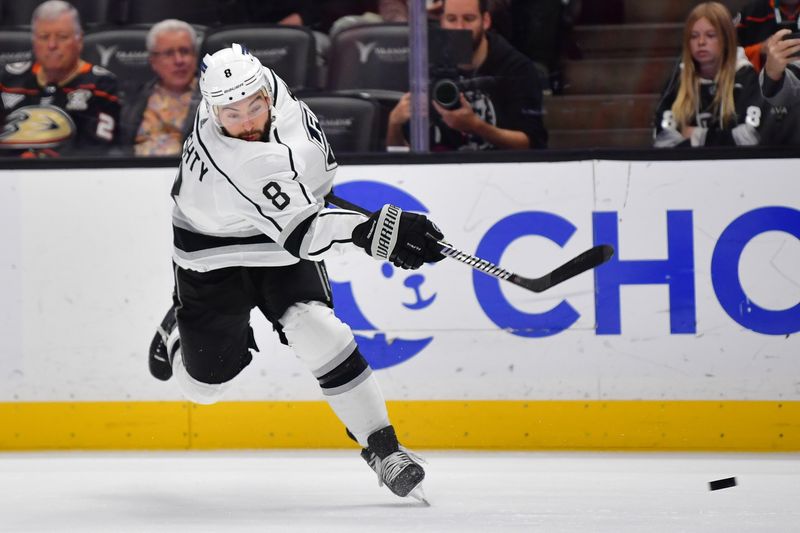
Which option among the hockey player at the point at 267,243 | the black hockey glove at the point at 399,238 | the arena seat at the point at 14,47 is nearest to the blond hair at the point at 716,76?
the hockey player at the point at 267,243

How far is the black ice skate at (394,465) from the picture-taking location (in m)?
3.05

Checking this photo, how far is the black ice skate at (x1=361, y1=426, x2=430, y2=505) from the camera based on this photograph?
120 inches

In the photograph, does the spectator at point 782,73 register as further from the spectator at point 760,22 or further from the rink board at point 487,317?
the rink board at point 487,317

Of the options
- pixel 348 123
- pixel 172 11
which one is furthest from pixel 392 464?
pixel 172 11

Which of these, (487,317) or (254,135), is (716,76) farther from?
(254,135)

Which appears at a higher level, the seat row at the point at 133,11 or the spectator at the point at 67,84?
the seat row at the point at 133,11

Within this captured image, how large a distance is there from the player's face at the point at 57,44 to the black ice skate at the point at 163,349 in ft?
3.82

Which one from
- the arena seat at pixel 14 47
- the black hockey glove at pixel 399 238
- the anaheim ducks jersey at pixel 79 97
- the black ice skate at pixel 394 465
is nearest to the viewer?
the black hockey glove at pixel 399 238

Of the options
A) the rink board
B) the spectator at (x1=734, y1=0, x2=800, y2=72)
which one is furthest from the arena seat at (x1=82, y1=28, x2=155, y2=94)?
the spectator at (x1=734, y1=0, x2=800, y2=72)

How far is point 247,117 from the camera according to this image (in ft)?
9.66

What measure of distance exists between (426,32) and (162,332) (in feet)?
4.32

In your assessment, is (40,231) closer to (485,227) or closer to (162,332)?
(162,332)

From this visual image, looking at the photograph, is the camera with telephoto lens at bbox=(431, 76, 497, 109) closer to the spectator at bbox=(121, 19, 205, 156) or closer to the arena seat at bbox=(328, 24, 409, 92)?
the arena seat at bbox=(328, 24, 409, 92)

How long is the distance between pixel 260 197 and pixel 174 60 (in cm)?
157
